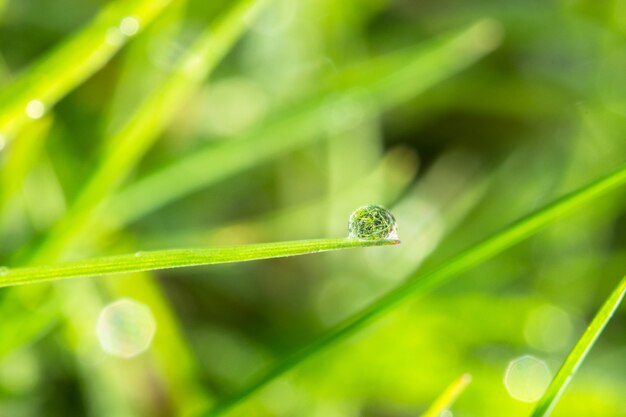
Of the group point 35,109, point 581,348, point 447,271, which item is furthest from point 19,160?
point 581,348

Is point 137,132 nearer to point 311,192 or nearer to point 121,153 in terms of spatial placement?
point 121,153

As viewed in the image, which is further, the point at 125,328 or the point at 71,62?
the point at 125,328

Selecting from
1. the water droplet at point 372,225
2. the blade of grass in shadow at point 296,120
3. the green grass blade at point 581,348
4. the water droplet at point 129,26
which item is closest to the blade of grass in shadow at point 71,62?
the water droplet at point 129,26

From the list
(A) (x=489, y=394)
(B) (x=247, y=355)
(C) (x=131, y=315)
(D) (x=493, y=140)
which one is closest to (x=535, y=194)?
(D) (x=493, y=140)

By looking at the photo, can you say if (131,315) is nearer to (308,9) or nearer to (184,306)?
(184,306)

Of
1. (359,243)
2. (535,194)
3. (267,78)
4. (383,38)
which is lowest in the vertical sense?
(359,243)

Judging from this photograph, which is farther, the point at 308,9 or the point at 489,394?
the point at 308,9

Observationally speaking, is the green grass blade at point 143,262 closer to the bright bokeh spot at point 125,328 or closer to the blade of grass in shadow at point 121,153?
the blade of grass in shadow at point 121,153
